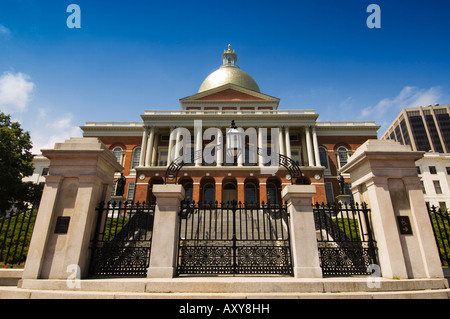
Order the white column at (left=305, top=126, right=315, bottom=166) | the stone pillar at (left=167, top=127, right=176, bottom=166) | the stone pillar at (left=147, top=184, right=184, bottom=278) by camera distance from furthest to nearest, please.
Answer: the white column at (left=305, top=126, right=315, bottom=166)
the stone pillar at (left=167, top=127, right=176, bottom=166)
the stone pillar at (left=147, top=184, right=184, bottom=278)

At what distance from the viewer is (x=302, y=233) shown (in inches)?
229

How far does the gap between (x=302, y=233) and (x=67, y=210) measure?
5.48 metres

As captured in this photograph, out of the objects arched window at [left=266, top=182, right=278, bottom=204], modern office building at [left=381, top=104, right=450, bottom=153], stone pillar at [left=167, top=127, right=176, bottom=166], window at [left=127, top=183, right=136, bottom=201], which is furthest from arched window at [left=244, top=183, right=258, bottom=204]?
modern office building at [left=381, top=104, right=450, bottom=153]

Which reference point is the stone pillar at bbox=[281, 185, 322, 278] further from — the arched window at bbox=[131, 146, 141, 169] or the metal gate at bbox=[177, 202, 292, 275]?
the arched window at bbox=[131, 146, 141, 169]

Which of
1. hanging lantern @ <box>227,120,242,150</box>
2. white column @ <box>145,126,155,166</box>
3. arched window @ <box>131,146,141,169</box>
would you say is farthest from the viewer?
arched window @ <box>131,146,141,169</box>

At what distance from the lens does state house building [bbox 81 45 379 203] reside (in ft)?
99.2

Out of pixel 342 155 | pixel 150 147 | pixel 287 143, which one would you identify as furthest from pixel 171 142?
pixel 342 155

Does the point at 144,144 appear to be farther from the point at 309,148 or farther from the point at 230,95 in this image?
the point at 309,148

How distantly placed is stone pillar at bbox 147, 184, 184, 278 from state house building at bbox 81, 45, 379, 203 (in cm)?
2343

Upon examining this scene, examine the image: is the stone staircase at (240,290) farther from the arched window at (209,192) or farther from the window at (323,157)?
the window at (323,157)

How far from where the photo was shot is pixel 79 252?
17.9 feet

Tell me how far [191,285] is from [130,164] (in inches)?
1275
